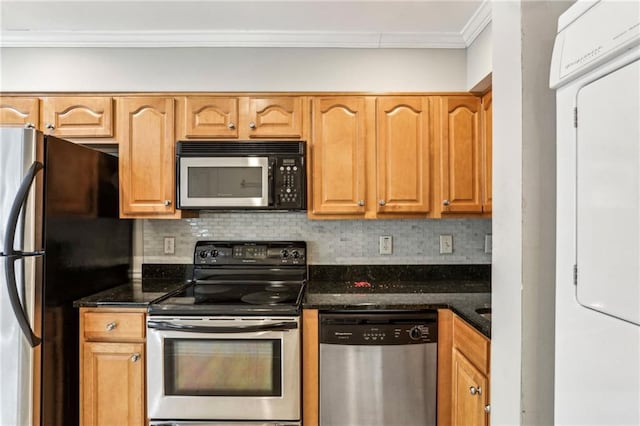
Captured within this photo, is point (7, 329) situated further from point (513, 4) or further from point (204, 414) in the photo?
point (513, 4)

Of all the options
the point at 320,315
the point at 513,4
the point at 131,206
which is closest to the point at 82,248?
the point at 131,206

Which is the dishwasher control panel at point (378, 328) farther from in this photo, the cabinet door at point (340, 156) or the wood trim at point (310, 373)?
the cabinet door at point (340, 156)

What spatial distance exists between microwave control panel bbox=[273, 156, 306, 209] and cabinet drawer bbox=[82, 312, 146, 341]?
0.98m

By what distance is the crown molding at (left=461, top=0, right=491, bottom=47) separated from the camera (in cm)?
208

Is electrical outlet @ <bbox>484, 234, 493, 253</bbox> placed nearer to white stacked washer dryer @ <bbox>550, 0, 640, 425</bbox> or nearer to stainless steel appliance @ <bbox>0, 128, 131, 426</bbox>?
white stacked washer dryer @ <bbox>550, 0, 640, 425</bbox>

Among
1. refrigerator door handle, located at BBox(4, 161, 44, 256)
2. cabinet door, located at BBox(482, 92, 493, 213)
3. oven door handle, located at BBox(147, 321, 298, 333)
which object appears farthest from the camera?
cabinet door, located at BBox(482, 92, 493, 213)

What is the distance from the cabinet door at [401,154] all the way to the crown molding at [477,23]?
1.37 feet

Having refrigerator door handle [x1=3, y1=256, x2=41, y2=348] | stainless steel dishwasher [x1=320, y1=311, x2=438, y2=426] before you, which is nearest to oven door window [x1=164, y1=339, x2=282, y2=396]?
stainless steel dishwasher [x1=320, y1=311, x2=438, y2=426]

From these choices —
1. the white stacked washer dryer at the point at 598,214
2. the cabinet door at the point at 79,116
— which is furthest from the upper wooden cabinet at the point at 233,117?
the white stacked washer dryer at the point at 598,214

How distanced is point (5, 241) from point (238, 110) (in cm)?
132

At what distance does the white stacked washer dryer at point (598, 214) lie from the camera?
2.40ft

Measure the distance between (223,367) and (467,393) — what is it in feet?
3.83

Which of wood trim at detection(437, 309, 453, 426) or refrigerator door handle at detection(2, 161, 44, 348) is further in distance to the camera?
wood trim at detection(437, 309, 453, 426)

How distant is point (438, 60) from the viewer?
8.04 ft
